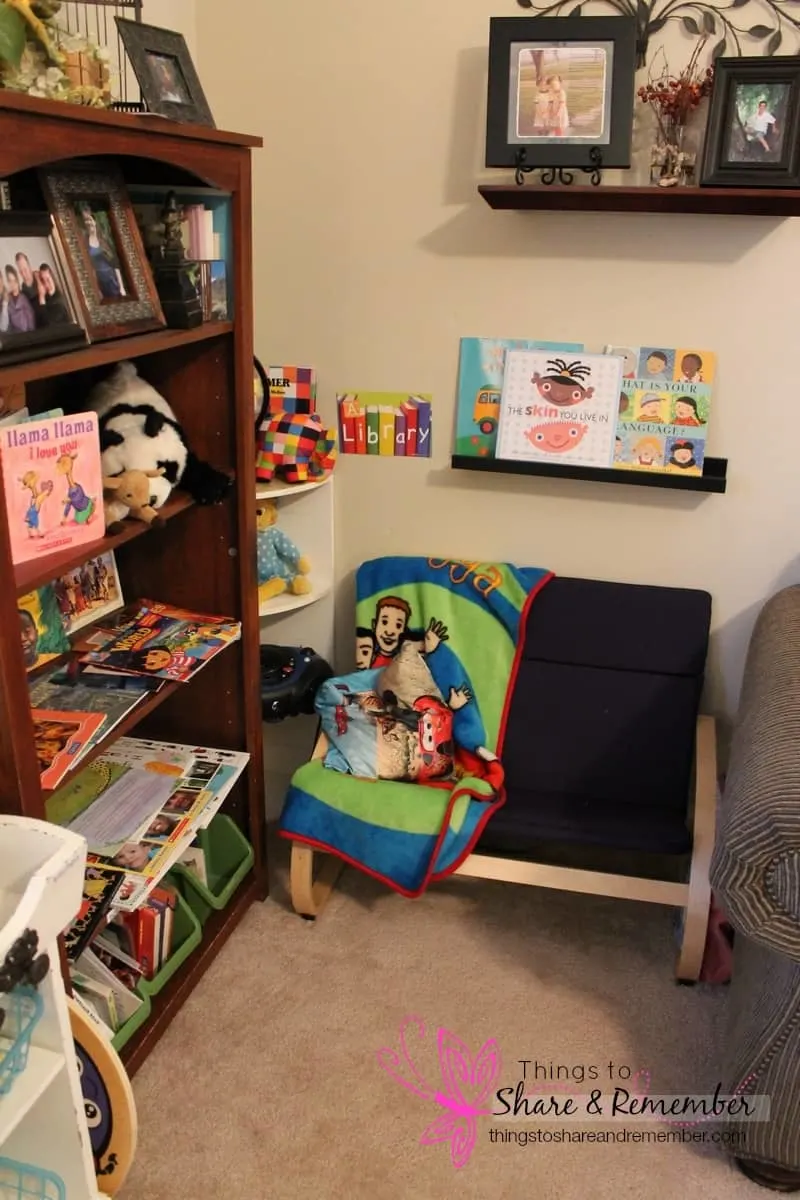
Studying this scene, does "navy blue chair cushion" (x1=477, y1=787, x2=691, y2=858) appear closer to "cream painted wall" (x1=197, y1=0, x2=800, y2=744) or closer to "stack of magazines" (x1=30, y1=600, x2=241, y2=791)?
"cream painted wall" (x1=197, y1=0, x2=800, y2=744)

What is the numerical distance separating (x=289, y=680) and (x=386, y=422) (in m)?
0.62

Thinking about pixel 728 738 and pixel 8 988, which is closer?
pixel 8 988

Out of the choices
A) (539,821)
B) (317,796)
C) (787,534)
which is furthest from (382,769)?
(787,534)

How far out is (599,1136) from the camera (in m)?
1.66

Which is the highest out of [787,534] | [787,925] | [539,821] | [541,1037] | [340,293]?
[340,293]

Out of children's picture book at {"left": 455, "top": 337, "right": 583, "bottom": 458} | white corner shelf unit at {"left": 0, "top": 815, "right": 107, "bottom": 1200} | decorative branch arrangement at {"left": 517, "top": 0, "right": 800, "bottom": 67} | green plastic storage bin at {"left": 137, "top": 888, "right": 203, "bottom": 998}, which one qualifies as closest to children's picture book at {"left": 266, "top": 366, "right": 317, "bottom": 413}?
children's picture book at {"left": 455, "top": 337, "right": 583, "bottom": 458}

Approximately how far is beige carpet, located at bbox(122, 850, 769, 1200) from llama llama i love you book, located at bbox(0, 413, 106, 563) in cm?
98

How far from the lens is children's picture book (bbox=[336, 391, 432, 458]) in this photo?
86.5 inches

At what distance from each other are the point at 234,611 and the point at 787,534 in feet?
3.79

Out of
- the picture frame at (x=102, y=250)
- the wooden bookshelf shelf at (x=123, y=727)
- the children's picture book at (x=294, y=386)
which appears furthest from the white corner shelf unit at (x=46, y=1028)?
the children's picture book at (x=294, y=386)

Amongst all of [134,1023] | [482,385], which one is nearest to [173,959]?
[134,1023]

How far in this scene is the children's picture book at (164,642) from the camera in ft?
5.72

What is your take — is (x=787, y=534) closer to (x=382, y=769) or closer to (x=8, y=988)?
(x=382, y=769)

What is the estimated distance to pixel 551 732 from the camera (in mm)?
2150
